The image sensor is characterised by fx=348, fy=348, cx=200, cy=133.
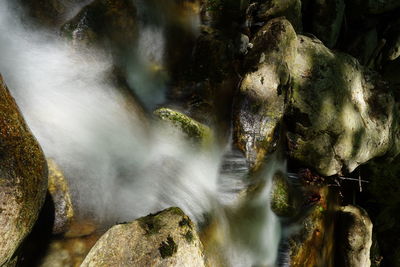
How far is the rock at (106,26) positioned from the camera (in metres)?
4.69

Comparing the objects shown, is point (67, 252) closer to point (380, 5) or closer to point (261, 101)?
Answer: point (261, 101)

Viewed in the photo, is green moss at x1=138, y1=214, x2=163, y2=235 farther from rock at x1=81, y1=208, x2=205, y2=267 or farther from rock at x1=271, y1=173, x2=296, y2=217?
rock at x1=271, y1=173, x2=296, y2=217

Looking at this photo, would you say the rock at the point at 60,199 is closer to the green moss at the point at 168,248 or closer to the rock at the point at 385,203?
the green moss at the point at 168,248

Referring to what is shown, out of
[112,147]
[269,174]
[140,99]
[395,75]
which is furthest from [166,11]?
[395,75]

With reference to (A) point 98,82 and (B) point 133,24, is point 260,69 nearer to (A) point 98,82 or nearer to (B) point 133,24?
(B) point 133,24

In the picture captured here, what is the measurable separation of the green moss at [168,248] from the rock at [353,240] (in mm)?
4639

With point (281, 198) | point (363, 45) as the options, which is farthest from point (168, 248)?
point (363, 45)

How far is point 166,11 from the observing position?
5.57 m

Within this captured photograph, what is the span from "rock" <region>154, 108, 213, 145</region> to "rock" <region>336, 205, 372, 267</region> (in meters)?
3.77

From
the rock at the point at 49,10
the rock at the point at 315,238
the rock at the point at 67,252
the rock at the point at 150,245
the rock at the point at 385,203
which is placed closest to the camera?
the rock at the point at 150,245

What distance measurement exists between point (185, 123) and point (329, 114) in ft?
9.09

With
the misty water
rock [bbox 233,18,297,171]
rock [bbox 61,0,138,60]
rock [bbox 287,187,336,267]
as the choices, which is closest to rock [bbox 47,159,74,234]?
the misty water

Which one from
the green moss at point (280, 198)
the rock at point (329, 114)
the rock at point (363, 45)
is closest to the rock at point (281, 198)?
the green moss at point (280, 198)

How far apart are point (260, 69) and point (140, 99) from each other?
77.5 inches
